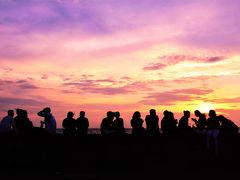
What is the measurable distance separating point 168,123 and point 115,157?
10.4 feet

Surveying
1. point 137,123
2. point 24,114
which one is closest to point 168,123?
point 137,123

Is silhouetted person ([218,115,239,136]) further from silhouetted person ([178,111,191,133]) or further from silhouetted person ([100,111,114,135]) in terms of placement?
silhouetted person ([100,111,114,135])

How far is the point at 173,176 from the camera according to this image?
9.93m

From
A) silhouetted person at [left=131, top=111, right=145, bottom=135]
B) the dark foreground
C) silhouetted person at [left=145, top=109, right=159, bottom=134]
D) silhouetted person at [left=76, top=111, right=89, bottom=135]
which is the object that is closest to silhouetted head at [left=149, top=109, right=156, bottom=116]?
silhouetted person at [left=145, top=109, right=159, bottom=134]

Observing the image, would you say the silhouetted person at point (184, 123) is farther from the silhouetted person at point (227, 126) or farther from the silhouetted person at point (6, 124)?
the silhouetted person at point (6, 124)

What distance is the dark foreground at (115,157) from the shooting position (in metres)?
10.4

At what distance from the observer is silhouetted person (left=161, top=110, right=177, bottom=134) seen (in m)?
16.5

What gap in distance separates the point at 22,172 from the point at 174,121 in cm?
757

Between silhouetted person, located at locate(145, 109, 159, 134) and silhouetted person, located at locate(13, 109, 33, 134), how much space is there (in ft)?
15.1

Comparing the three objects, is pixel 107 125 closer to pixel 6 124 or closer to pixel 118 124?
pixel 118 124

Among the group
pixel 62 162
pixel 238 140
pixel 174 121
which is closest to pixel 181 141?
pixel 174 121

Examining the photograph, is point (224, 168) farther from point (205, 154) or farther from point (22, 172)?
point (22, 172)

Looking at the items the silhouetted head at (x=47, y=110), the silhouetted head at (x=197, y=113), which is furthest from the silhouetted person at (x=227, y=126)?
the silhouetted head at (x=47, y=110)

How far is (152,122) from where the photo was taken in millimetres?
16391
